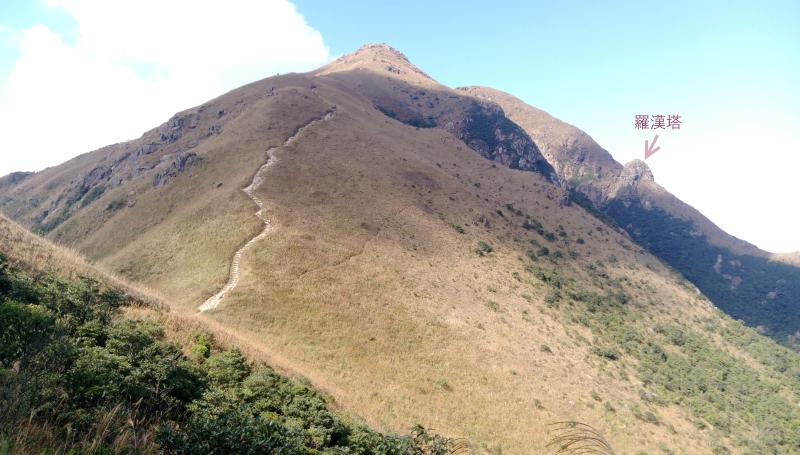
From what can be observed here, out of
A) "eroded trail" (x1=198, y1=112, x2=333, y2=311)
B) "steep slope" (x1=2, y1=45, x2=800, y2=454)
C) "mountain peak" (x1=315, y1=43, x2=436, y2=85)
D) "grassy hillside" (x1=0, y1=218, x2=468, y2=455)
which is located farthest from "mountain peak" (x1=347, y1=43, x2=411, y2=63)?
"grassy hillside" (x1=0, y1=218, x2=468, y2=455)

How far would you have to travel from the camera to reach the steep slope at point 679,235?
247ft

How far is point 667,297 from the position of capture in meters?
57.1

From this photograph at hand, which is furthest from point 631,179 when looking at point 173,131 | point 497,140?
point 173,131

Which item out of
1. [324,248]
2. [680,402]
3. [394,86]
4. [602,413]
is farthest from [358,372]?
[394,86]

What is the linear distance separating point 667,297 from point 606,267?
9.89 metres

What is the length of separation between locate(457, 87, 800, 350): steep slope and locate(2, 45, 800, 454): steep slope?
2603 centimetres

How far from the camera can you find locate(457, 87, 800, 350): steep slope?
75.2 meters

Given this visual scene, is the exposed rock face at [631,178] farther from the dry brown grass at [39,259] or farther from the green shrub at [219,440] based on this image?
the green shrub at [219,440]

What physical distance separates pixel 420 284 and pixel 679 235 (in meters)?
104

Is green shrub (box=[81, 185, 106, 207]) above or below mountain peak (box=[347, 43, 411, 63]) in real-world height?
below

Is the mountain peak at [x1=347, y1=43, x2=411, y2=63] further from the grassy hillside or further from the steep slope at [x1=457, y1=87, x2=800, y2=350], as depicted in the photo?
the grassy hillside

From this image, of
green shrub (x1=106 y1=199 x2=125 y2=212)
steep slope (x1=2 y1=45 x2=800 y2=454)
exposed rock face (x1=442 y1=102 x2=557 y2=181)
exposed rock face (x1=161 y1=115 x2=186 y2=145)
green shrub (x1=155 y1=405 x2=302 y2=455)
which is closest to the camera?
green shrub (x1=155 y1=405 x2=302 y2=455)

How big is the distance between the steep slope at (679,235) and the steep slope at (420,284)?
26.0m

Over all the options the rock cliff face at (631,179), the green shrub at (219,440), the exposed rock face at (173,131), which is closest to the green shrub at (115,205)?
the exposed rock face at (173,131)
